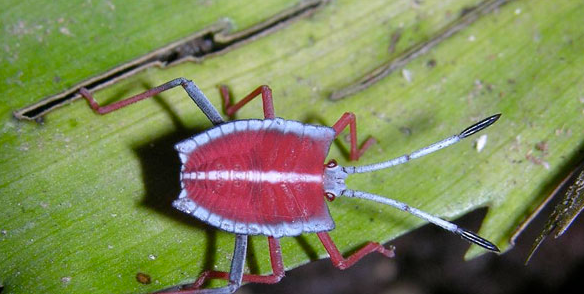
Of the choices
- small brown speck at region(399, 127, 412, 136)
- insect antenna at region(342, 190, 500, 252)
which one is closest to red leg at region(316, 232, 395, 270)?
insect antenna at region(342, 190, 500, 252)

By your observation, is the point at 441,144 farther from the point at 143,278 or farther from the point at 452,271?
the point at 452,271

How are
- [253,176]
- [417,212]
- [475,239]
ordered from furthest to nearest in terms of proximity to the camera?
[417,212]
[475,239]
[253,176]

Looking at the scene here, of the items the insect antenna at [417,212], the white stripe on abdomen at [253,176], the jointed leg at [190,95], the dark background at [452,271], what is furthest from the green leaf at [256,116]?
the dark background at [452,271]

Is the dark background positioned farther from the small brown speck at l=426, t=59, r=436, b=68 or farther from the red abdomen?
the red abdomen

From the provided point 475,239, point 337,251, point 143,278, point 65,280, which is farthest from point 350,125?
point 65,280

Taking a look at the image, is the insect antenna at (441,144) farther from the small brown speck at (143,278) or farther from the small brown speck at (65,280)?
the small brown speck at (65,280)

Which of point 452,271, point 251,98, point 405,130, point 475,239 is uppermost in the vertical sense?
point 251,98

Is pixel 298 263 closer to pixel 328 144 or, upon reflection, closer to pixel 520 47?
pixel 328 144
